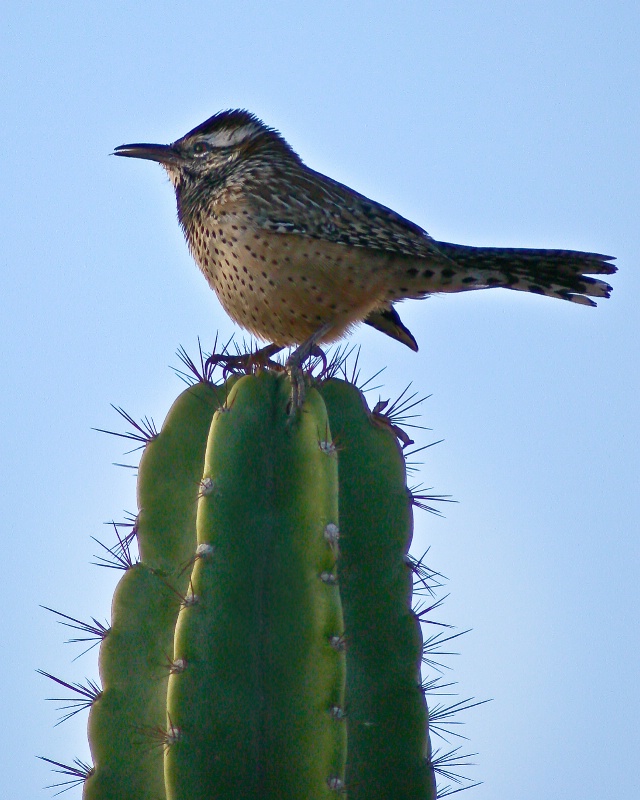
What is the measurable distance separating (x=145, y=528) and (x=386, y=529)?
1.59ft

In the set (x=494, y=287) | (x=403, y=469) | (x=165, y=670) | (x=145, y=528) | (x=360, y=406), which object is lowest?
(x=165, y=670)

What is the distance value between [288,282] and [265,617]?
1321 millimetres

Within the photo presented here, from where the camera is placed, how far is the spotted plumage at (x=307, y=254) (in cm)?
306

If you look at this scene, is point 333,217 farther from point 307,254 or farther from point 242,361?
point 242,361

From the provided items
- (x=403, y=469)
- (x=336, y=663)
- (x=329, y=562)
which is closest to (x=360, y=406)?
(x=403, y=469)

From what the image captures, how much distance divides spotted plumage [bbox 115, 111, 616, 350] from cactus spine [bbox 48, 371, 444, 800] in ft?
2.73

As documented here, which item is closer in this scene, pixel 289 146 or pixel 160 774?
pixel 160 774

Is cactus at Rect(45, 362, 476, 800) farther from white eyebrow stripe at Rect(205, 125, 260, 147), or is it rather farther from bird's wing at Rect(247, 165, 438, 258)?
white eyebrow stripe at Rect(205, 125, 260, 147)

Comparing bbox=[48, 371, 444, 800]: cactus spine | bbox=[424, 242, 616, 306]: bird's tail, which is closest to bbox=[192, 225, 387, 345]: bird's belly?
bbox=[424, 242, 616, 306]: bird's tail

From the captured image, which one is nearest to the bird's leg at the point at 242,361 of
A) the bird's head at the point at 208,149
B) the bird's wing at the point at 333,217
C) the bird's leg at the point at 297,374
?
the bird's leg at the point at 297,374

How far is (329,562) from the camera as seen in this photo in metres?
1.89

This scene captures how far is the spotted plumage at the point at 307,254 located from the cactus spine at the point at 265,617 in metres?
0.83

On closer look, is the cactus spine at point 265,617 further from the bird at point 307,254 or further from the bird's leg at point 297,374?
the bird at point 307,254

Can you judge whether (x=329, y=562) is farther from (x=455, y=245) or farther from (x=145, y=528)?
(x=455, y=245)
